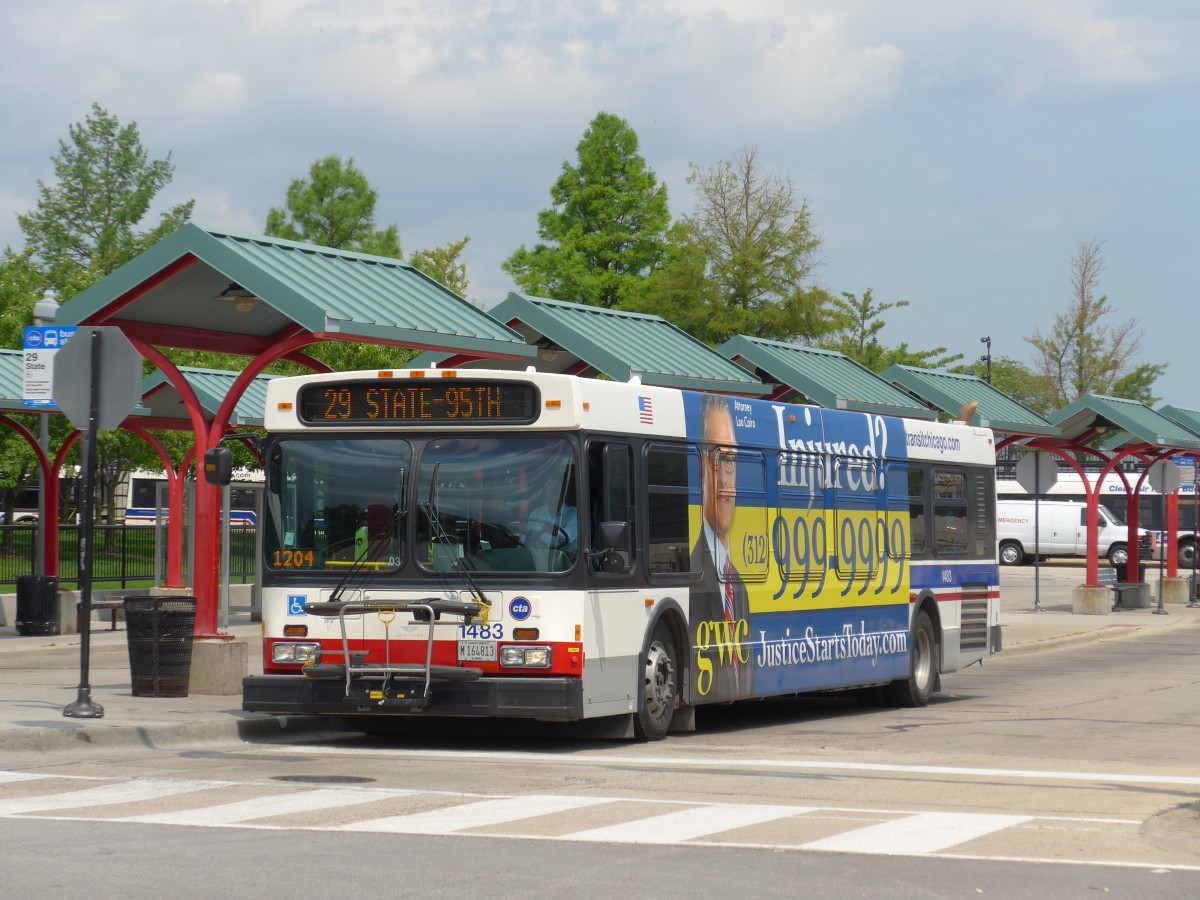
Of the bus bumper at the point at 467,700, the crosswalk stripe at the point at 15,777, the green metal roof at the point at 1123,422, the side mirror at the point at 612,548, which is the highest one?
the green metal roof at the point at 1123,422

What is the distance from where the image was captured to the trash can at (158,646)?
1599 cm

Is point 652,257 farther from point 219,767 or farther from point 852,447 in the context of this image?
point 219,767

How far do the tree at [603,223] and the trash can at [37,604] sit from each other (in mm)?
31380

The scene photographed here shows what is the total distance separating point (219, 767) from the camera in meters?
12.0

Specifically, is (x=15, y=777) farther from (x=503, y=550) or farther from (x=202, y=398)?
(x=202, y=398)

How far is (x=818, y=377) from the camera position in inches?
979

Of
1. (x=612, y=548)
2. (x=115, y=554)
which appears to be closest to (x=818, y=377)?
(x=612, y=548)

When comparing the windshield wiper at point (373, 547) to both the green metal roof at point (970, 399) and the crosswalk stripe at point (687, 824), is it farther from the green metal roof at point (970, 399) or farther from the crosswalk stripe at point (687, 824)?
the green metal roof at point (970, 399)

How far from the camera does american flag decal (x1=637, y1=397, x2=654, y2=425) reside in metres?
14.1

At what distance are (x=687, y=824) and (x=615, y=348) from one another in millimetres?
12028

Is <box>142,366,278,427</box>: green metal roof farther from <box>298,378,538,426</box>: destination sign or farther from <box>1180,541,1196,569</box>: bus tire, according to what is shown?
<box>1180,541,1196,569</box>: bus tire

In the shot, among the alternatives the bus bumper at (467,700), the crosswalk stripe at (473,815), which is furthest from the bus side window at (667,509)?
the crosswalk stripe at (473,815)

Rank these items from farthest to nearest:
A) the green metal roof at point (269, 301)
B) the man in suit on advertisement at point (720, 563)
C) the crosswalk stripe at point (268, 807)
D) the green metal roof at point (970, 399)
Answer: the green metal roof at point (970, 399) → the green metal roof at point (269, 301) → the man in suit on advertisement at point (720, 563) → the crosswalk stripe at point (268, 807)

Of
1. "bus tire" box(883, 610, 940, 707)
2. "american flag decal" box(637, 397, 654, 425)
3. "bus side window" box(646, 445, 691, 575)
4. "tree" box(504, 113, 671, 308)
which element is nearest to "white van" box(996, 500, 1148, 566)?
"tree" box(504, 113, 671, 308)
